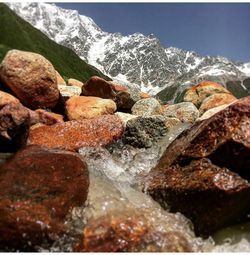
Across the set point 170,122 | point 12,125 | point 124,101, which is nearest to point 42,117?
point 12,125

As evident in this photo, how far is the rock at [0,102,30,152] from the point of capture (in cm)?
1080

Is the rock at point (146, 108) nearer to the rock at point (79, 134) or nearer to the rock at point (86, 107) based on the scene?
the rock at point (86, 107)

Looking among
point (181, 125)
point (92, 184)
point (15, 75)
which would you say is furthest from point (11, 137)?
point (181, 125)

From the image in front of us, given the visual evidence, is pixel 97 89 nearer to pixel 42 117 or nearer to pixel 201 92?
pixel 42 117

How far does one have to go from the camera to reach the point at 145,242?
7473mm

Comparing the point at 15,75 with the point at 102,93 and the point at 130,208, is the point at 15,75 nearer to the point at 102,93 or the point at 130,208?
the point at 102,93

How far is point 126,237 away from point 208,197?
6.65 ft

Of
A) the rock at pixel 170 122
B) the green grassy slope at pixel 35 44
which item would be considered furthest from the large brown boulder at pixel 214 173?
the green grassy slope at pixel 35 44

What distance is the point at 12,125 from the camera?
1086 cm

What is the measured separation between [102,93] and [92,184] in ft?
30.6

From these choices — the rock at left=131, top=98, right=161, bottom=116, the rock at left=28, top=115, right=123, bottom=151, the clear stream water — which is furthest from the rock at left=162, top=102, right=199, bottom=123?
the clear stream water

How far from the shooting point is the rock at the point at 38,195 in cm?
739

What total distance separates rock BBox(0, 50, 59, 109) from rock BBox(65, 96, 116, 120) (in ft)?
3.18

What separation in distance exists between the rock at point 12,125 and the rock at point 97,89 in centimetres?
700
